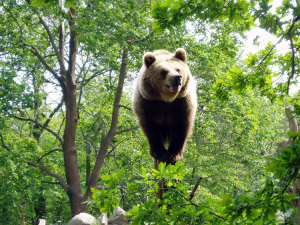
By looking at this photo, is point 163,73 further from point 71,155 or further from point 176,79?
point 71,155

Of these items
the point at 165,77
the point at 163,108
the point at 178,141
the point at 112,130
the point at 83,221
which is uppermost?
A: the point at 112,130

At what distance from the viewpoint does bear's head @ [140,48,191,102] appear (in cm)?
395

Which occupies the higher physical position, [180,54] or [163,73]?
[180,54]

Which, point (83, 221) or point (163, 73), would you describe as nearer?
point (163, 73)

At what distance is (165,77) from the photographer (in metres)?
4.09

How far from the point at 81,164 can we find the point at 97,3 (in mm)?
12263

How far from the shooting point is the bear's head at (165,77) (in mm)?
3951

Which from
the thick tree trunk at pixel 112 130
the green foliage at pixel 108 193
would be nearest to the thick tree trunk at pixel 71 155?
the thick tree trunk at pixel 112 130

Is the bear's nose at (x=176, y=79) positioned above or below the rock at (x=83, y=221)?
above

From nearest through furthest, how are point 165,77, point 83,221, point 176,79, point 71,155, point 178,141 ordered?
point 176,79 → point 165,77 → point 178,141 → point 83,221 → point 71,155

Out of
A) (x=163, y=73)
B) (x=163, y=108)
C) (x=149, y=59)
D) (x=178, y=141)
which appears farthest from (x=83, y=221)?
(x=163, y=73)

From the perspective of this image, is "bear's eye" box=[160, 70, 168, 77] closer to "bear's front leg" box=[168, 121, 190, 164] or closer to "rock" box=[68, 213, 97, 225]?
"bear's front leg" box=[168, 121, 190, 164]

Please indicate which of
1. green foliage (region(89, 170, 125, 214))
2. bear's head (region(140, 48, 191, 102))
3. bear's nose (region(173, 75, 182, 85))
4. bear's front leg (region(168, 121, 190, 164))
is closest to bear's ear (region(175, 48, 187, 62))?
bear's head (region(140, 48, 191, 102))

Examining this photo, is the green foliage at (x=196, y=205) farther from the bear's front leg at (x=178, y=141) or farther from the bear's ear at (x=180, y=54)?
the bear's ear at (x=180, y=54)
